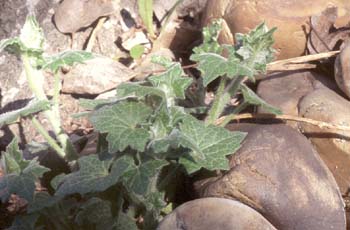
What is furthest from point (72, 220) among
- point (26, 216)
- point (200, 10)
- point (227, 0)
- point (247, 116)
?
point (200, 10)

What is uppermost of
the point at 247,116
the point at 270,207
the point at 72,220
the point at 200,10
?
the point at 200,10

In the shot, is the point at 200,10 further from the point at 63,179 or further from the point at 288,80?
the point at 63,179

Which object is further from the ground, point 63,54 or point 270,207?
point 63,54

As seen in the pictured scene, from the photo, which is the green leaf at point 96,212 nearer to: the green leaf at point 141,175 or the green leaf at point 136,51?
the green leaf at point 141,175

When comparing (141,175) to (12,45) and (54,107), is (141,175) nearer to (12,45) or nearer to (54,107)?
(54,107)

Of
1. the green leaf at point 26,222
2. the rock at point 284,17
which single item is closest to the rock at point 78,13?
the rock at point 284,17

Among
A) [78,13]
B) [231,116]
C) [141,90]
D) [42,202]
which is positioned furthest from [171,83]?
[78,13]

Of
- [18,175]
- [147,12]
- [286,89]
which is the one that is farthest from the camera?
[147,12]
